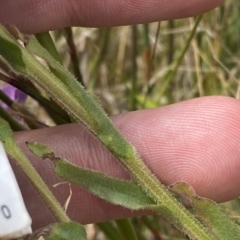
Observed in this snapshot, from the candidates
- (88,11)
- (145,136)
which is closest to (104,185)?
(145,136)

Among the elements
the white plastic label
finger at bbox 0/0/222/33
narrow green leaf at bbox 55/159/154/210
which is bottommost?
narrow green leaf at bbox 55/159/154/210

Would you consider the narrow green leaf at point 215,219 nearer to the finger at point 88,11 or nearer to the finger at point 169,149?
the finger at point 169,149

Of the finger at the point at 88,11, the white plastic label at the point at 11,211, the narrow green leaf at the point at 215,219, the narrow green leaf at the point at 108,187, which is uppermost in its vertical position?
the finger at the point at 88,11

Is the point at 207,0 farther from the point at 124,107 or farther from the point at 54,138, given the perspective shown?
the point at 124,107

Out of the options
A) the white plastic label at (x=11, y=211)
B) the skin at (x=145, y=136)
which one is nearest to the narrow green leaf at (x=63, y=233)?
the white plastic label at (x=11, y=211)

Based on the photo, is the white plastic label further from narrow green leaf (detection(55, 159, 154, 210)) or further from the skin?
the skin

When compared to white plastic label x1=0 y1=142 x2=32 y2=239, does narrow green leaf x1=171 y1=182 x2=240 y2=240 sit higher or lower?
lower

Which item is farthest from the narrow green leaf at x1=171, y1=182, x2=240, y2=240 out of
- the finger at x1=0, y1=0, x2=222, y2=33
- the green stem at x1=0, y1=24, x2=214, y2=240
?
the finger at x1=0, y1=0, x2=222, y2=33
